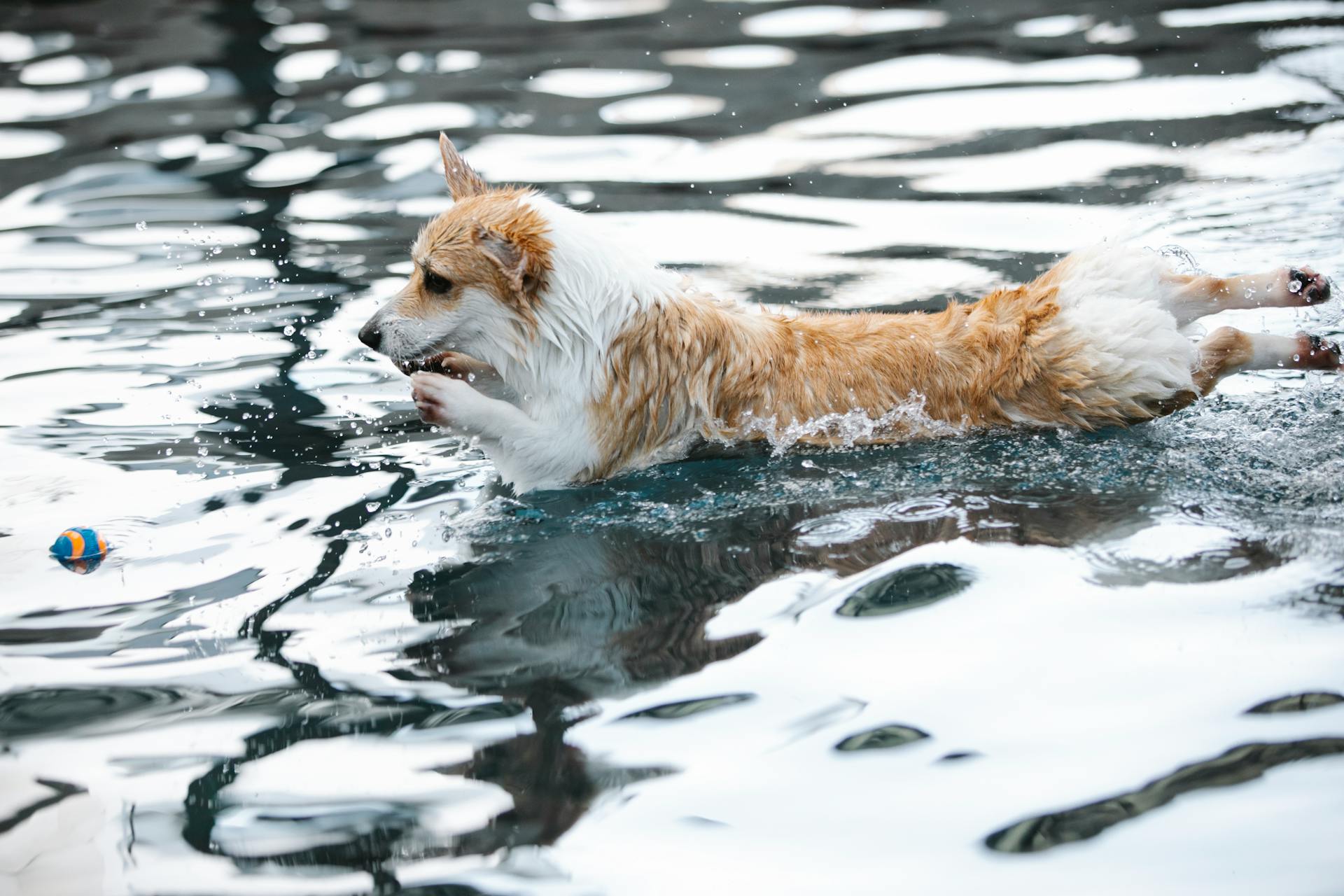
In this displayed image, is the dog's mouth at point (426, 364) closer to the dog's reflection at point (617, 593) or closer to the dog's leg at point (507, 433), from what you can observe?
the dog's leg at point (507, 433)

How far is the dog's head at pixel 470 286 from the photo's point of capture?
11.7 feet

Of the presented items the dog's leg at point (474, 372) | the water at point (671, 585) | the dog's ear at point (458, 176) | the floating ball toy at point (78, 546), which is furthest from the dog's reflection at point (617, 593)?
the dog's ear at point (458, 176)

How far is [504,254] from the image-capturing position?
3.55m

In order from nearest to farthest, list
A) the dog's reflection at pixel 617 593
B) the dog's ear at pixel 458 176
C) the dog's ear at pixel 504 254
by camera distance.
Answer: the dog's reflection at pixel 617 593, the dog's ear at pixel 504 254, the dog's ear at pixel 458 176

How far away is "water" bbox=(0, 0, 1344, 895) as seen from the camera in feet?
7.14

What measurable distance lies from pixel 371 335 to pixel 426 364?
8.0 inches

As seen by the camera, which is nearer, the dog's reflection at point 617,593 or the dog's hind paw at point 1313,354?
the dog's reflection at point 617,593

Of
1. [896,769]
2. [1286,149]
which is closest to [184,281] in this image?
[896,769]

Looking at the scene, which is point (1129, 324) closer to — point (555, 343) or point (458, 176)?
point (555, 343)

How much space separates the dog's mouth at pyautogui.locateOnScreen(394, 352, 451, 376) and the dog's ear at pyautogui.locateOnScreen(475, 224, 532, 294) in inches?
13.3

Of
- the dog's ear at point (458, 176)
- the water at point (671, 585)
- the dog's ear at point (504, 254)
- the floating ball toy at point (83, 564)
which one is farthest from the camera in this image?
the dog's ear at point (458, 176)

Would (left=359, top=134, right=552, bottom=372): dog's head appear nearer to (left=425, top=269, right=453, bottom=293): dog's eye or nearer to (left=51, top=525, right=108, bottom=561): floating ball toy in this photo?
(left=425, top=269, right=453, bottom=293): dog's eye

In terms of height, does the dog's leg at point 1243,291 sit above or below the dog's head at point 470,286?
below

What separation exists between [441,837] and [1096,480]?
7.09ft
